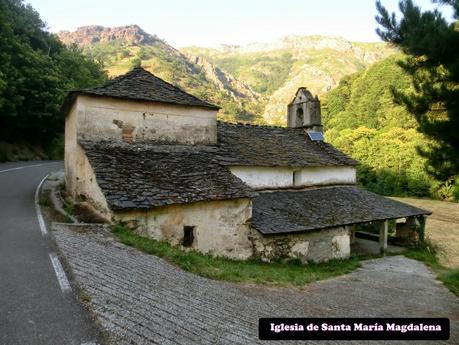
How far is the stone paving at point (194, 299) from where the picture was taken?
5320 millimetres

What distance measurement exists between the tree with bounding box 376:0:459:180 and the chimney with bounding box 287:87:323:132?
13.6m

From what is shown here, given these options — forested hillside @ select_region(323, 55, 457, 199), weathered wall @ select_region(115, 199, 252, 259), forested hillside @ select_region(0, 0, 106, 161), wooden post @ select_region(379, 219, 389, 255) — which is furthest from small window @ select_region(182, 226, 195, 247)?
forested hillside @ select_region(323, 55, 457, 199)

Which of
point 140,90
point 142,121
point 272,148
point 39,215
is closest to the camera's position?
point 39,215

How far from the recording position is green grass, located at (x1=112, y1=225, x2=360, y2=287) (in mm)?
9703

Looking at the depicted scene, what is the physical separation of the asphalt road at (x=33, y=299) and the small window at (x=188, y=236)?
4507 mm

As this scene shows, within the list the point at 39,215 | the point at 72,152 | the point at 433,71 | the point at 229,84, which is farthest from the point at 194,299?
the point at 229,84

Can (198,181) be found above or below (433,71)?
below

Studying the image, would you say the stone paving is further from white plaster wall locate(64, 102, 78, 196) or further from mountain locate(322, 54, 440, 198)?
mountain locate(322, 54, 440, 198)

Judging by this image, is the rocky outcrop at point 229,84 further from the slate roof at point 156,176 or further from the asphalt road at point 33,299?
the asphalt road at point 33,299

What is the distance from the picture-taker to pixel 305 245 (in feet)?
50.2

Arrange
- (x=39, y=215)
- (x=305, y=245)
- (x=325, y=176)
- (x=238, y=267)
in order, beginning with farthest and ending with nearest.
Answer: (x=325, y=176)
(x=305, y=245)
(x=39, y=215)
(x=238, y=267)

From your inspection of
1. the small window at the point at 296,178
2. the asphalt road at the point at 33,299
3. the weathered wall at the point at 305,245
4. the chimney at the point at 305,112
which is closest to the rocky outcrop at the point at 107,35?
the chimney at the point at 305,112

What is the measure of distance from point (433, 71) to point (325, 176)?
12325 millimetres

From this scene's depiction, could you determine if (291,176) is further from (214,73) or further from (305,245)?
(214,73)
